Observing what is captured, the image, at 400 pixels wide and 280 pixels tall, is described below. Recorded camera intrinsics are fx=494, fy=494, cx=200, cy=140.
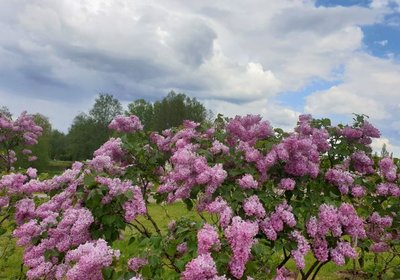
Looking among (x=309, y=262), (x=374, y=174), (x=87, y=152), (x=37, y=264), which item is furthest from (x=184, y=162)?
(x=87, y=152)

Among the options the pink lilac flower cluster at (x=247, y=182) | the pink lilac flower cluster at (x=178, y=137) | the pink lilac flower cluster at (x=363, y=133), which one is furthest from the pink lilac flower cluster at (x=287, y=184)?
the pink lilac flower cluster at (x=363, y=133)

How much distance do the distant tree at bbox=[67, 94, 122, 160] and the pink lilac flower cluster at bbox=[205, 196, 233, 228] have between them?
72.6 m

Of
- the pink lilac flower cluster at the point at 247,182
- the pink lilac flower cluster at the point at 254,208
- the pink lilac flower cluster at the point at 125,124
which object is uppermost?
the pink lilac flower cluster at the point at 125,124

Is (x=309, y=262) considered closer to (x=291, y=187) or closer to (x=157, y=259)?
(x=291, y=187)

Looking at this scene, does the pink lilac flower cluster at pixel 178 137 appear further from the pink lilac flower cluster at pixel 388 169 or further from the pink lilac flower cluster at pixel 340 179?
the pink lilac flower cluster at pixel 388 169

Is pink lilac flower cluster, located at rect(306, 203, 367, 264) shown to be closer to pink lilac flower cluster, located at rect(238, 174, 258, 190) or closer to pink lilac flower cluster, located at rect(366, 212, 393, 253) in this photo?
pink lilac flower cluster, located at rect(238, 174, 258, 190)

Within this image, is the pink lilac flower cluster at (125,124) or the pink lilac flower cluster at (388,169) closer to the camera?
the pink lilac flower cluster at (388,169)

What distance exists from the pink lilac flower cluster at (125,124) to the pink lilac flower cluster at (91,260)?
13.6 ft

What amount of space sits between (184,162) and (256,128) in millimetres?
1255

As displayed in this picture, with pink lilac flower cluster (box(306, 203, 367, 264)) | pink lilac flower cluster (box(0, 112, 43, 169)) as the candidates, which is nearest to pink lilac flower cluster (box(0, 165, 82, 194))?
pink lilac flower cluster (box(306, 203, 367, 264))

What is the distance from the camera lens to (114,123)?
7637 mm

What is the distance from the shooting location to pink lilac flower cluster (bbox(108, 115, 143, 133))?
7.61 m

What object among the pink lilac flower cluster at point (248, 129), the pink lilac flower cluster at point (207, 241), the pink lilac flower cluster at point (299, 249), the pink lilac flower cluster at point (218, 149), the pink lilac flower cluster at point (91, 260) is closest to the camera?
the pink lilac flower cluster at point (91, 260)

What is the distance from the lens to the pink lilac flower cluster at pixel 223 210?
13.3 feet
